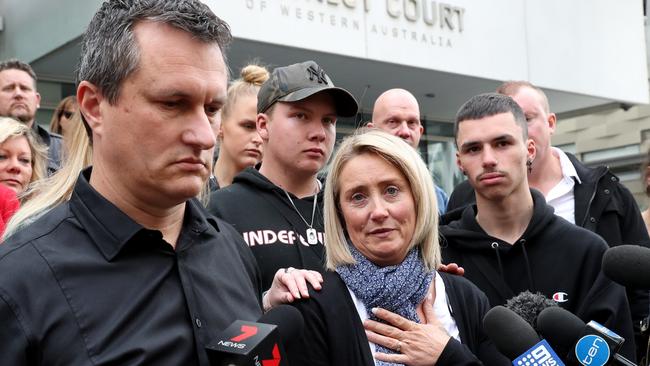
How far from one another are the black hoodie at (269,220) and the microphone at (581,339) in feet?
4.34

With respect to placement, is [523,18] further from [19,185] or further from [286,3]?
[19,185]

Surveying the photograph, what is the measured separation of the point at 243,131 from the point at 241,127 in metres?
0.03

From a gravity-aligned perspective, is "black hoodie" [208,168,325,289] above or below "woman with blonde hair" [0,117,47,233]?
below

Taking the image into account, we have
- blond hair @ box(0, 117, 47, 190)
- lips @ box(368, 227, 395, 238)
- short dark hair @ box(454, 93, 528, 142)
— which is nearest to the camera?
lips @ box(368, 227, 395, 238)

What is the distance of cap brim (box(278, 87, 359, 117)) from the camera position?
3425 millimetres

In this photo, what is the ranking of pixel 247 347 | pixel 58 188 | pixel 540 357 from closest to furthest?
pixel 247 347
pixel 540 357
pixel 58 188

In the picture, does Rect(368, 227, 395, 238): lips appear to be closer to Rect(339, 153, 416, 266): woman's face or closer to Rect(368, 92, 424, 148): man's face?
Rect(339, 153, 416, 266): woman's face

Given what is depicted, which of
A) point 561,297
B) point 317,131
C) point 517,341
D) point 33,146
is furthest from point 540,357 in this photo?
point 33,146

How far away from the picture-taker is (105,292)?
1.75 m

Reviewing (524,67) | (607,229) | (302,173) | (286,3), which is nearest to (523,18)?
(524,67)

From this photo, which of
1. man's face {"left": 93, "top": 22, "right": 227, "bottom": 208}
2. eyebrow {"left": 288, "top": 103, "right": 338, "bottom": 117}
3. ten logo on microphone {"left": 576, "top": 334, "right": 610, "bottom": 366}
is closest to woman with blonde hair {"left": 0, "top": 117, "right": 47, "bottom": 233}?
eyebrow {"left": 288, "top": 103, "right": 338, "bottom": 117}

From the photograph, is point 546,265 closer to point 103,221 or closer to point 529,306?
point 529,306

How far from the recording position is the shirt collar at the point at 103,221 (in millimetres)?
1816

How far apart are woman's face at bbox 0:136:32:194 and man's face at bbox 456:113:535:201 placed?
91.9 inches
